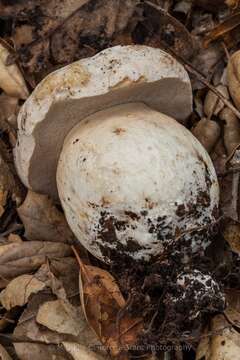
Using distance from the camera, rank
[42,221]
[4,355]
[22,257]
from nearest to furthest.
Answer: [4,355] → [22,257] → [42,221]

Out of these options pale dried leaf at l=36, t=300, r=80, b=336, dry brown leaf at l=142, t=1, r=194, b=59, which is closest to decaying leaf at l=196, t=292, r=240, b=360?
pale dried leaf at l=36, t=300, r=80, b=336

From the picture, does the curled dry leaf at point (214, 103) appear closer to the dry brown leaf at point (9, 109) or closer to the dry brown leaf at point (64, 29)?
the dry brown leaf at point (64, 29)

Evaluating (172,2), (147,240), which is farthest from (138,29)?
(147,240)

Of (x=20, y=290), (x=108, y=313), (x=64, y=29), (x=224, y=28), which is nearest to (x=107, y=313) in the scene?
(x=108, y=313)

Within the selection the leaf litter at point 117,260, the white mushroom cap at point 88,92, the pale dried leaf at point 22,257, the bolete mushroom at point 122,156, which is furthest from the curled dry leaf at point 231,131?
the pale dried leaf at point 22,257

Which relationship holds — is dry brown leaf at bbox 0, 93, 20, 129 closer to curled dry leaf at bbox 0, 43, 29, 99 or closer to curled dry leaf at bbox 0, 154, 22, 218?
curled dry leaf at bbox 0, 43, 29, 99

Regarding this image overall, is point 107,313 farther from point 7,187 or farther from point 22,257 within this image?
point 7,187

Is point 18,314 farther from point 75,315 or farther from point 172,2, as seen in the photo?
point 172,2
